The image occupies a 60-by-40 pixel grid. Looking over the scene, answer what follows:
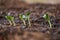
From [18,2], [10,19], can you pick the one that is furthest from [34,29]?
[18,2]

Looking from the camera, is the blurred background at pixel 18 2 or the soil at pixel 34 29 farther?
the blurred background at pixel 18 2

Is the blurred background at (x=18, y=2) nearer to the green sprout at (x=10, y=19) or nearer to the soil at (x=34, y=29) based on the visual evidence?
the soil at (x=34, y=29)

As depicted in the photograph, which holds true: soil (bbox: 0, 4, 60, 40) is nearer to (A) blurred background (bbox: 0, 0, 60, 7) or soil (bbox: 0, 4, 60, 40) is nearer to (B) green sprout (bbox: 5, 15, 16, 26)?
(B) green sprout (bbox: 5, 15, 16, 26)

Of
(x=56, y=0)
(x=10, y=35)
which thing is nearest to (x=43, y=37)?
(x=10, y=35)

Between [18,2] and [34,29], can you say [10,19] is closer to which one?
[34,29]

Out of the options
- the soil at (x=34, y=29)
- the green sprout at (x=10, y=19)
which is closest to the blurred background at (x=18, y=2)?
the soil at (x=34, y=29)

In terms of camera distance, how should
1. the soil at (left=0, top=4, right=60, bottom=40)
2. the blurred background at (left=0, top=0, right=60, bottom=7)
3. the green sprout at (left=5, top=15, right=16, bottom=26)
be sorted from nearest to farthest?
the soil at (left=0, top=4, right=60, bottom=40)
the green sprout at (left=5, top=15, right=16, bottom=26)
the blurred background at (left=0, top=0, right=60, bottom=7)

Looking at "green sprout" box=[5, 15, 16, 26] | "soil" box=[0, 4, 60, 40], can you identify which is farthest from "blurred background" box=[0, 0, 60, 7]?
"green sprout" box=[5, 15, 16, 26]

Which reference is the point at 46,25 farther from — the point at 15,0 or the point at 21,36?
the point at 15,0

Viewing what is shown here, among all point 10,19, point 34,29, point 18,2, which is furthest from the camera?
point 18,2

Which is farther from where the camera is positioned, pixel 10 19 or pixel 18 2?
pixel 18 2

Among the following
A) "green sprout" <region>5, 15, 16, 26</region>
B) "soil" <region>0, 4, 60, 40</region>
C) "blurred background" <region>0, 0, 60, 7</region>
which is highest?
"blurred background" <region>0, 0, 60, 7</region>
